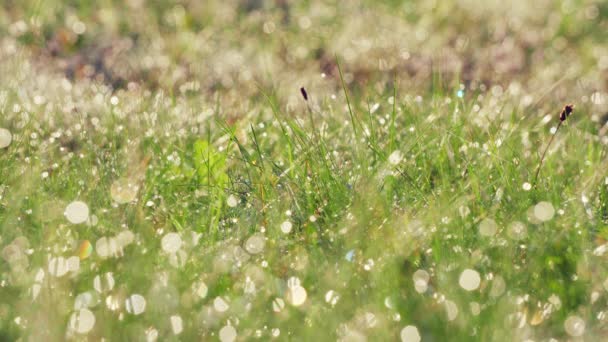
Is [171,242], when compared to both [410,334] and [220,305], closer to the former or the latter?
[220,305]

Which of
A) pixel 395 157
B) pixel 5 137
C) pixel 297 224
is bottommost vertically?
pixel 5 137

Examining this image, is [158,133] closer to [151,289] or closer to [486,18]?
[151,289]

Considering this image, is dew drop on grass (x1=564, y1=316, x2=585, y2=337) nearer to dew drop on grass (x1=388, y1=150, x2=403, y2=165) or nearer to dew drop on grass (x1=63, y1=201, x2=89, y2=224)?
dew drop on grass (x1=388, y1=150, x2=403, y2=165)

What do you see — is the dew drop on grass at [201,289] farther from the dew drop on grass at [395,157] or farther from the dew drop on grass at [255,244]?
the dew drop on grass at [395,157]

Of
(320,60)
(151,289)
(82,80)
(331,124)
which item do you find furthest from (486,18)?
(151,289)

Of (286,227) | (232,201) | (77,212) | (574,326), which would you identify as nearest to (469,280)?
(574,326)

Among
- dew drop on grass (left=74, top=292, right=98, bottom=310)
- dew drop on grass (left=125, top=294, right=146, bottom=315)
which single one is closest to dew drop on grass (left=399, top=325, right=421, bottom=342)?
dew drop on grass (left=125, top=294, right=146, bottom=315)

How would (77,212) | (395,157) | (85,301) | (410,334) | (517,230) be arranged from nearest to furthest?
(410,334), (85,301), (517,230), (77,212), (395,157)
